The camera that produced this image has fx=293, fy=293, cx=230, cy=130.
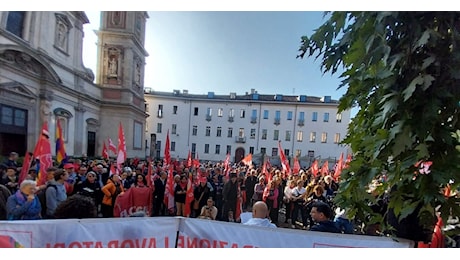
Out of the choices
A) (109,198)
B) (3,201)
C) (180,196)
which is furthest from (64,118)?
(3,201)

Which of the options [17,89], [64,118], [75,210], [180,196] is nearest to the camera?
[75,210]

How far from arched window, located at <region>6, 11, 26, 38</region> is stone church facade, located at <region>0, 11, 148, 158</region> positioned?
5 cm

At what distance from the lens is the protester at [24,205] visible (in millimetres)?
3803

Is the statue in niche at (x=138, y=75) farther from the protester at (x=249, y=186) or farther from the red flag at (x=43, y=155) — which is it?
the red flag at (x=43, y=155)

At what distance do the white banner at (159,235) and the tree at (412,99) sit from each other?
881 millimetres

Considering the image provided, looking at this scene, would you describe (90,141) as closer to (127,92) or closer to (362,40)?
(127,92)

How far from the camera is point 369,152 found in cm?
176

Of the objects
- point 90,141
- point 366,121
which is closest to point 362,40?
point 366,121

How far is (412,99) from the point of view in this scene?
1.59 m

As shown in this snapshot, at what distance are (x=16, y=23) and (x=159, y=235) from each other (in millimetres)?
16857

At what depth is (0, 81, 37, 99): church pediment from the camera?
46.3 feet

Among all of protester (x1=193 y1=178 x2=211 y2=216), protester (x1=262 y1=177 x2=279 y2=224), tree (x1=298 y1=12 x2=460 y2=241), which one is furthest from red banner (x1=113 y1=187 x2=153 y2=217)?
tree (x1=298 y1=12 x2=460 y2=241)

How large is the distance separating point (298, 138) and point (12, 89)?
3932 cm

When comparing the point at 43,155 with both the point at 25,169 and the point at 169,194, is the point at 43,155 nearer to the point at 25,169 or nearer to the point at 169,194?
the point at 25,169
